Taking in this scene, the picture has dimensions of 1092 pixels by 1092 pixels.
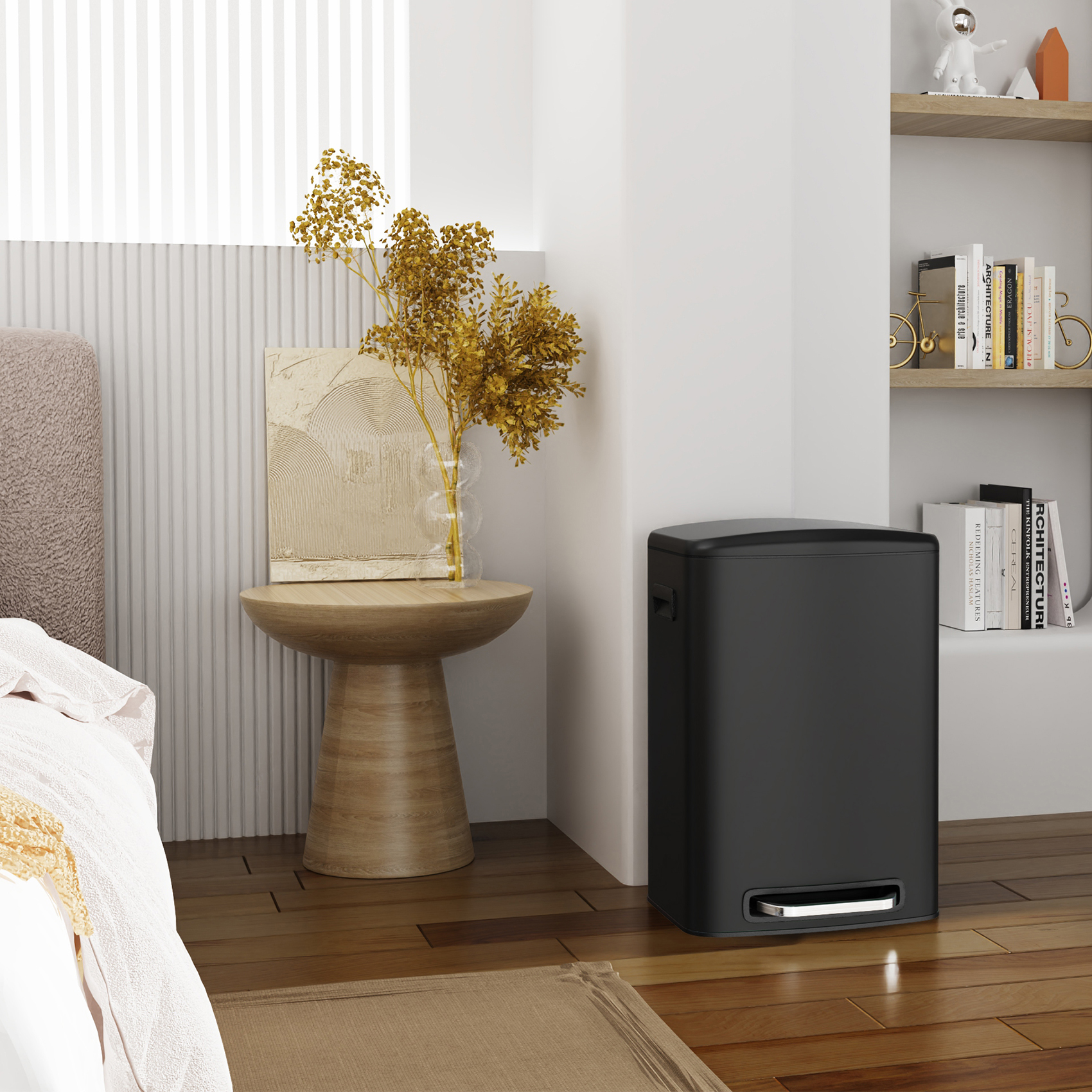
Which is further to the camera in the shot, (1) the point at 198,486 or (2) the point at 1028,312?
(2) the point at 1028,312

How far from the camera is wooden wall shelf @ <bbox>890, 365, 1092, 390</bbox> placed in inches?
115

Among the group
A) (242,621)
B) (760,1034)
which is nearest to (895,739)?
(760,1034)

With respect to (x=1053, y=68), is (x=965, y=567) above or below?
below

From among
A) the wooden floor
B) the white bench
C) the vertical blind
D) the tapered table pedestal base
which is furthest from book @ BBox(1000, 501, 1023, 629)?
the vertical blind

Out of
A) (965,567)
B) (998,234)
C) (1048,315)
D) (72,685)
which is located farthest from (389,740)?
(998,234)

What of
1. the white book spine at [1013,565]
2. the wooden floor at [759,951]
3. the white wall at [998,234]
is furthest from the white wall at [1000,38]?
the wooden floor at [759,951]

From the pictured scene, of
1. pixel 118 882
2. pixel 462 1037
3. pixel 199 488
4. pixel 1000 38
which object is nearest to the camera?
pixel 118 882

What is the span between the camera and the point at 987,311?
3.02 metres

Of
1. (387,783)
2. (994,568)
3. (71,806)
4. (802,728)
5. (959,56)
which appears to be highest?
(959,56)

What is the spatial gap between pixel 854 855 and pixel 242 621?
139cm

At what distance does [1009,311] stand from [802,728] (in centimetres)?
138

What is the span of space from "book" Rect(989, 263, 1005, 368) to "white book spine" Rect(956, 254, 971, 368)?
0.08 m

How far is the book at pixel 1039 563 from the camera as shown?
3.03 metres

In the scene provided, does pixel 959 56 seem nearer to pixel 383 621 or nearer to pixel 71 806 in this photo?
pixel 383 621
